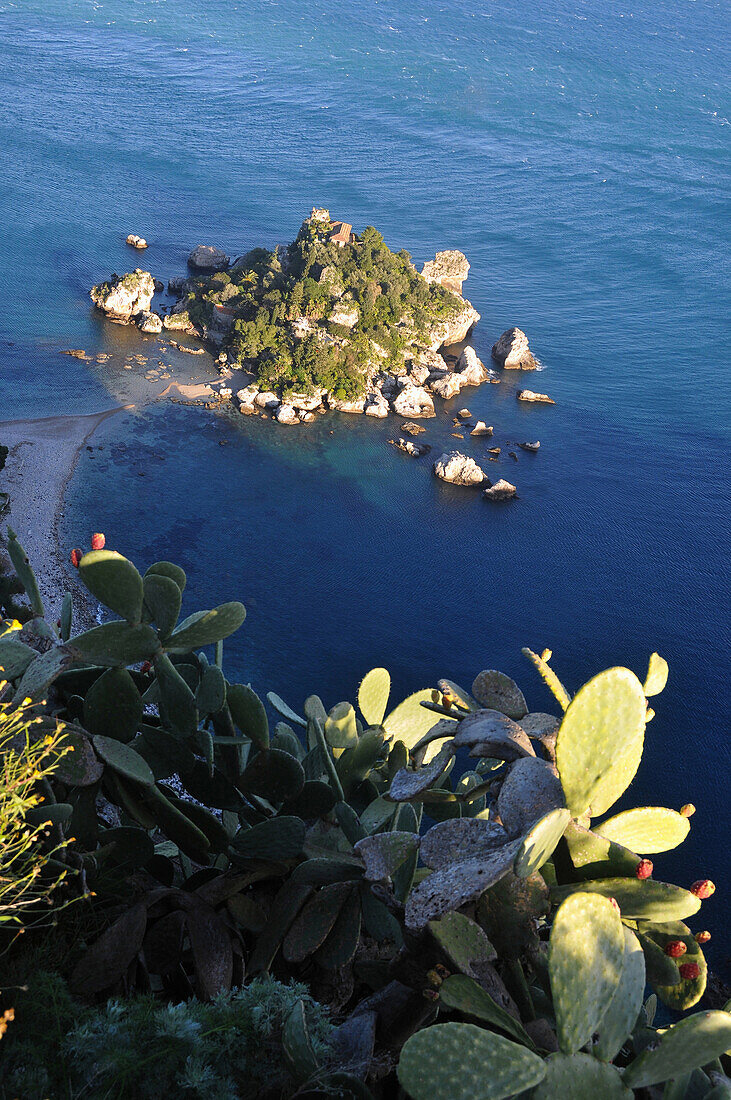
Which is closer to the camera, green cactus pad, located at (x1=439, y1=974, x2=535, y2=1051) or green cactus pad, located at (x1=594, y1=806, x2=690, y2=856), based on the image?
green cactus pad, located at (x1=439, y1=974, x2=535, y2=1051)

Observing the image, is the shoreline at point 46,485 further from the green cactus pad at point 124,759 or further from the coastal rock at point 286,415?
the green cactus pad at point 124,759

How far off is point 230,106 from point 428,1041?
123m

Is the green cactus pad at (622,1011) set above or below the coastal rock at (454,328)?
above

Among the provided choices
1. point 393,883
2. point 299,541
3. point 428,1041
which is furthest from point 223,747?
point 299,541

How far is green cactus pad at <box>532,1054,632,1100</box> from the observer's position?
3438 mm

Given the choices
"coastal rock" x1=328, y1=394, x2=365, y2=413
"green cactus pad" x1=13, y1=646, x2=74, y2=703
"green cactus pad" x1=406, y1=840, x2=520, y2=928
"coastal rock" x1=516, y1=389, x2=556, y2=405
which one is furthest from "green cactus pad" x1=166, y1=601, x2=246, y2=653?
"coastal rock" x1=516, y1=389, x2=556, y2=405

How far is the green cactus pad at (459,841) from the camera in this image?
4.48m

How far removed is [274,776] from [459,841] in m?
1.91

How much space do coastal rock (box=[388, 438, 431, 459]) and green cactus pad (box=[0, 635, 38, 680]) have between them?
43.6 metres

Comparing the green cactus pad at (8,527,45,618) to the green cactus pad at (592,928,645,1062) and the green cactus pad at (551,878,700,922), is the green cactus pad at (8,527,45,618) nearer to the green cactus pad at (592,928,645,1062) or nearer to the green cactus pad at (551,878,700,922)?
the green cactus pad at (551,878,700,922)

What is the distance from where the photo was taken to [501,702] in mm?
5898

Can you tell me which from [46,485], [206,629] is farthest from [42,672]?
[46,485]

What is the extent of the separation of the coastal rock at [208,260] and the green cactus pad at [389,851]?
65.2m

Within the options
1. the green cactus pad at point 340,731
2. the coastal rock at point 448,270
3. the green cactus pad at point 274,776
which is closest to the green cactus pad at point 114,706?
the green cactus pad at point 274,776
